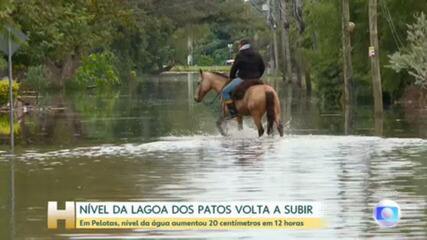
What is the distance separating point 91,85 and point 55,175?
3044 inches

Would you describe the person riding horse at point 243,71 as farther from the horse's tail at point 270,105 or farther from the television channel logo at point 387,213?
the television channel logo at point 387,213

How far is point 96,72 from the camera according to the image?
100000 millimetres

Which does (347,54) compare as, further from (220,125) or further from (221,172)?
(221,172)

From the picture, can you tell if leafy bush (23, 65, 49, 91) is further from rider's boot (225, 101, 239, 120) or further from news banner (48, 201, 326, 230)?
news banner (48, 201, 326, 230)

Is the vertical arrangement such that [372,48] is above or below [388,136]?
above

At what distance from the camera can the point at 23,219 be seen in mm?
Answer: 14305

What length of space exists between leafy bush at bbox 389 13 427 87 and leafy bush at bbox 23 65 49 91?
37576mm

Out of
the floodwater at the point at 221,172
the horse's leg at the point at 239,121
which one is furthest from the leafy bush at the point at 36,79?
the horse's leg at the point at 239,121

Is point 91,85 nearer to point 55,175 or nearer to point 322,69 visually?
point 322,69

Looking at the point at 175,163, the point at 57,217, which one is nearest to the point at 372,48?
the point at 175,163

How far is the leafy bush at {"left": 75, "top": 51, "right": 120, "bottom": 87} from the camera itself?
96438 millimetres

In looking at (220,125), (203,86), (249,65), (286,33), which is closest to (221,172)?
(249,65)

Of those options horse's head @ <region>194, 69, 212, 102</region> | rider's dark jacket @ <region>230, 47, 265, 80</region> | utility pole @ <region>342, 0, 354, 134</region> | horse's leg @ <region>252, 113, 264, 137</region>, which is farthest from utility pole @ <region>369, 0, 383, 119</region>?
horse's leg @ <region>252, 113, 264, 137</region>

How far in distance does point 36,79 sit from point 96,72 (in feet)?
59.1
